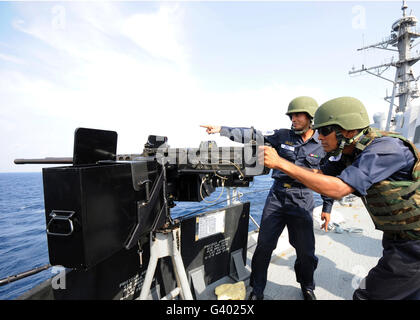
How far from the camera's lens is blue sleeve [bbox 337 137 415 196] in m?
1.40

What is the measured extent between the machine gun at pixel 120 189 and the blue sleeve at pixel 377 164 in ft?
2.00

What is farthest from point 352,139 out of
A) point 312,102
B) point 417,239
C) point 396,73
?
point 396,73

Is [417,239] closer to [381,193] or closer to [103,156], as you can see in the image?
[381,193]

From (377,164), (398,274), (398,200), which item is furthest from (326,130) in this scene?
(398,274)

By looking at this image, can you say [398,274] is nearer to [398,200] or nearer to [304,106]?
[398,200]

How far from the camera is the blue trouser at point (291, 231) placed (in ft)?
8.27

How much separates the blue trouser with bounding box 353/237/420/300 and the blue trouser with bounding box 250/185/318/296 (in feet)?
2.81

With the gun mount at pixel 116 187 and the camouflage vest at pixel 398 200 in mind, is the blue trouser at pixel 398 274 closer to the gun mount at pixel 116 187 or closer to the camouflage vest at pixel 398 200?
the camouflage vest at pixel 398 200

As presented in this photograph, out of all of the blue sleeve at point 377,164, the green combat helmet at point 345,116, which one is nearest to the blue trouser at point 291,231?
the green combat helmet at point 345,116

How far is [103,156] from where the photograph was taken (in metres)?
1.66

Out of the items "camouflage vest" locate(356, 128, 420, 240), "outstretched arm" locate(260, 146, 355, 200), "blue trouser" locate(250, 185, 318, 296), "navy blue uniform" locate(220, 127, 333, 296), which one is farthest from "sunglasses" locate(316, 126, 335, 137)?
"blue trouser" locate(250, 185, 318, 296)

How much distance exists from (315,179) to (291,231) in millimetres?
1437

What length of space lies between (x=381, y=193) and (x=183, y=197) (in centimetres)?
165

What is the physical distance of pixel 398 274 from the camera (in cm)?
158
